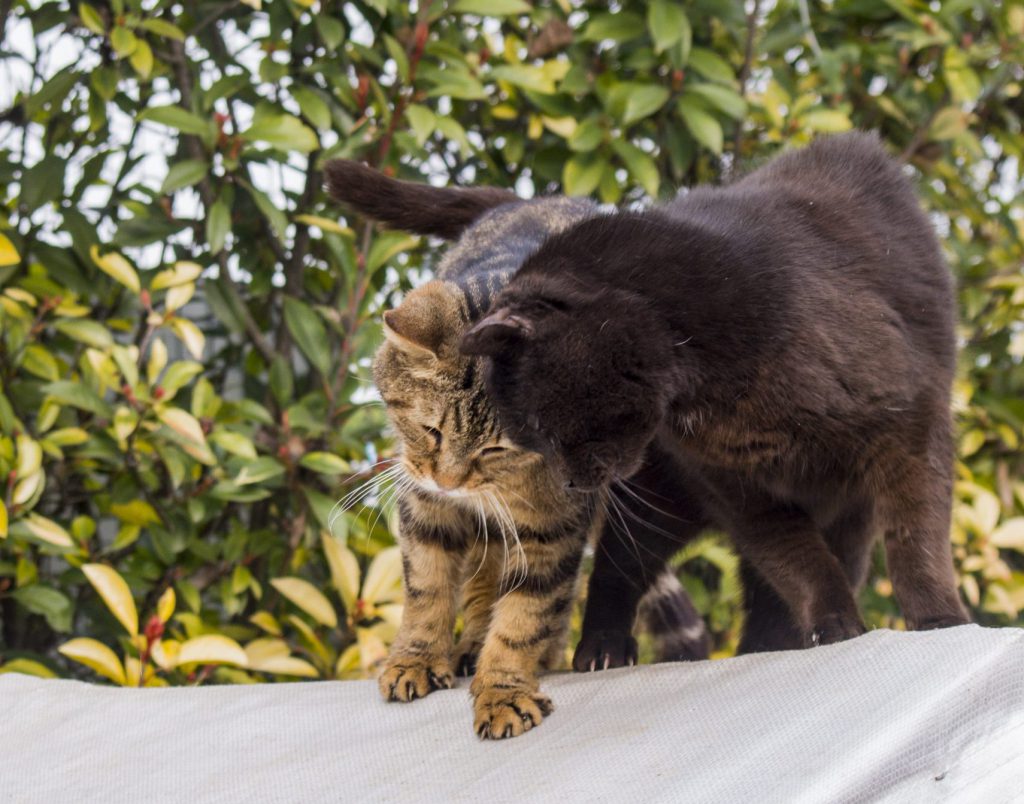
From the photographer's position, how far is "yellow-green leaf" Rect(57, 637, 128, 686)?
2.34 m

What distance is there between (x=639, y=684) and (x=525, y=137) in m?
1.87

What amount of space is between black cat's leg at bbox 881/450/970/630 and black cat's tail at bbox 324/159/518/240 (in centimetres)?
100

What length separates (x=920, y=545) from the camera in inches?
66.8

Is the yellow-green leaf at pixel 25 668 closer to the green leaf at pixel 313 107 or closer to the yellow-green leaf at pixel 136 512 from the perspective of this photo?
the yellow-green leaf at pixel 136 512

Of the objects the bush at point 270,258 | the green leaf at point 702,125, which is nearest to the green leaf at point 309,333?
the bush at point 270,258

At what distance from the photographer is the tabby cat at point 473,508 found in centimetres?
180

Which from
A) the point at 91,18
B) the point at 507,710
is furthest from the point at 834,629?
the point at 91,18

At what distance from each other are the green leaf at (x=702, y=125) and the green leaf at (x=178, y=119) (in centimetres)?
114

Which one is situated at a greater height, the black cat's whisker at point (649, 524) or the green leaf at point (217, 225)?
the green leaf at point (217, 225)

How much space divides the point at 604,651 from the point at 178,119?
1423mm

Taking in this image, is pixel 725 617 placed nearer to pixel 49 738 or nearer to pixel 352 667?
pixel 352 667

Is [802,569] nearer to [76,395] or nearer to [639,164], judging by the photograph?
[639,164]

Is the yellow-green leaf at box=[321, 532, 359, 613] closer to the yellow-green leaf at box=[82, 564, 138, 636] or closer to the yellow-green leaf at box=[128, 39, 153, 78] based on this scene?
the yellow-green leaf at box=[82, 564, 138, 636]

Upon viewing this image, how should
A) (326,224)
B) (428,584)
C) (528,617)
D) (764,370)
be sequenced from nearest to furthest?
(764,370) → (528,617) → (428,584) → (326,224)
